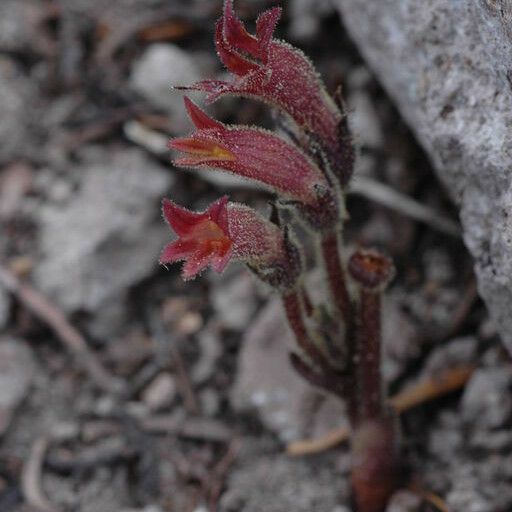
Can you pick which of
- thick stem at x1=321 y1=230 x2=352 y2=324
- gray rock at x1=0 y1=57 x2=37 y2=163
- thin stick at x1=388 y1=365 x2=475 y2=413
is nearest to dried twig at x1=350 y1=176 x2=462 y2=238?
thin stick at x1=388 y1=365 x2=475 y2=413

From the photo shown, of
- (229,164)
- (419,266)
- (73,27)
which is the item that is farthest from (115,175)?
(229,164)

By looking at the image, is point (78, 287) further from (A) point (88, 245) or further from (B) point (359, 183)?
(B) point (359, 183)

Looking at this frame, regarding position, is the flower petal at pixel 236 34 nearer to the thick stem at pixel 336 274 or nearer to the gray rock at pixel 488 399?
the thick stem at pixel 336 274

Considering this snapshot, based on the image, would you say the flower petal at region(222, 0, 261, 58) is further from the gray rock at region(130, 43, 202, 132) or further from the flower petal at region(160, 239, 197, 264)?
the gray rock at region(130, 43, 202, 132)

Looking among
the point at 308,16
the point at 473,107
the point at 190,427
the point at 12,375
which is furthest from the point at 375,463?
the point at 308,16

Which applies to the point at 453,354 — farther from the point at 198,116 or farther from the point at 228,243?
the point at 198,116

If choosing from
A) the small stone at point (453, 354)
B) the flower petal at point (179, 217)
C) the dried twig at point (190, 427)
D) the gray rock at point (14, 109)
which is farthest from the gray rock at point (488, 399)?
the gray rock at point (14, 109)
